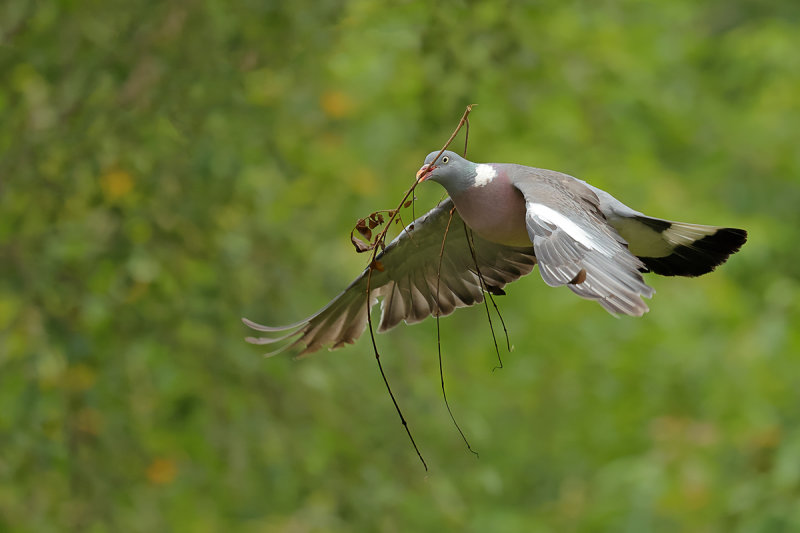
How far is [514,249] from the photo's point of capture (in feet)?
10.1

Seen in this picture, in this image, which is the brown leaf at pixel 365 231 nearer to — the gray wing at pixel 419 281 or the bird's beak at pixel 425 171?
the bird's beak at pixel 425 171

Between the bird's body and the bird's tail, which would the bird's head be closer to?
the bird's body

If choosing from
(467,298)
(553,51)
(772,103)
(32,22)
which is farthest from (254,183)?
(772,103)

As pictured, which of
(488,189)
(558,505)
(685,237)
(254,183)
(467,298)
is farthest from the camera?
(558,505)

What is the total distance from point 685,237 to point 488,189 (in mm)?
576

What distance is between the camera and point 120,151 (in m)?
5.06

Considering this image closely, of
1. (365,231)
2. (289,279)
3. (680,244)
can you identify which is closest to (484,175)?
(365,231)

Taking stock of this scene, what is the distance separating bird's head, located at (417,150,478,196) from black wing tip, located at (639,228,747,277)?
55 centimetres

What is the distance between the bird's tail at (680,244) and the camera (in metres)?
2.65

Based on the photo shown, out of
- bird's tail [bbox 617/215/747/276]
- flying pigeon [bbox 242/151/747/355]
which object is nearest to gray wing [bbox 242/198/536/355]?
flying pigeon [bbox 242/151/747/355]

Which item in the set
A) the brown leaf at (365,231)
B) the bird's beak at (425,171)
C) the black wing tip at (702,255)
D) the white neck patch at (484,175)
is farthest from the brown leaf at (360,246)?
the black wing tip at (702,255)

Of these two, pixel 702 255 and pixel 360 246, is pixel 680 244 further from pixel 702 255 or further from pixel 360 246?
pixel 360 246

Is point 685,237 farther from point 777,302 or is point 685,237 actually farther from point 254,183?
point 777,302

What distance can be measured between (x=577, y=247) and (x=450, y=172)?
0.42 metres
